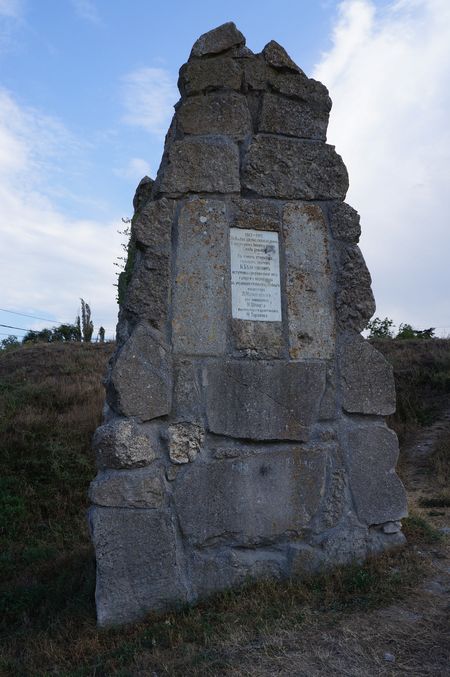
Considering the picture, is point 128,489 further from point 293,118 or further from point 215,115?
point 293,118

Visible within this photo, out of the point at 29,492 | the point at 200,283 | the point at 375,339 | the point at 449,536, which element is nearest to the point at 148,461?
the point at 200,283

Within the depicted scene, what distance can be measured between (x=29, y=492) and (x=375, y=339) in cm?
947

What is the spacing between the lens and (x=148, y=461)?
3.88 metres

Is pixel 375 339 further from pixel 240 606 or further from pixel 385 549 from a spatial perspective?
pixel 240 606

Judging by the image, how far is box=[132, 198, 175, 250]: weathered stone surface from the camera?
164 inches

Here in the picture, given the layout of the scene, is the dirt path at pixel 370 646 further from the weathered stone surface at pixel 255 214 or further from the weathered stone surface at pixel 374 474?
the weathered stone surface at pixel 255 214

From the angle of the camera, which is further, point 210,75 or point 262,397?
point 210,75

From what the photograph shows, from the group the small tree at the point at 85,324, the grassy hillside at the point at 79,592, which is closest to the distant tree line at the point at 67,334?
the small tree at the point at 85,324

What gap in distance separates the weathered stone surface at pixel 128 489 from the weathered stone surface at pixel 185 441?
0.17 meters

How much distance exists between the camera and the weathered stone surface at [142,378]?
3895 millimetres

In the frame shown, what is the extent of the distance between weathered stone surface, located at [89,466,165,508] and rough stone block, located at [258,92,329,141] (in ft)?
8.15

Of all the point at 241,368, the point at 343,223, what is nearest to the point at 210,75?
the point at 343,223

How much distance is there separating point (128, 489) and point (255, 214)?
6.55 ft

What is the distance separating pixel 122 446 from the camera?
3.81m
